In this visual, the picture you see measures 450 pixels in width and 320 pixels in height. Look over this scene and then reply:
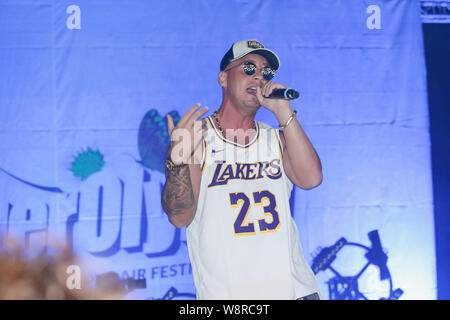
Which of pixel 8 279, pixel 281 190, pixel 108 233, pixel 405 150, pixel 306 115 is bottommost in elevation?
pixel 8 279

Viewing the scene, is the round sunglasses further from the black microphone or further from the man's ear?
the black microphone

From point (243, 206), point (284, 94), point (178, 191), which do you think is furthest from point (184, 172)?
point (284, 94)

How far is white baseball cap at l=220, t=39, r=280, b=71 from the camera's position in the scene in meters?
2.12

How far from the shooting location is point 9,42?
231 cm

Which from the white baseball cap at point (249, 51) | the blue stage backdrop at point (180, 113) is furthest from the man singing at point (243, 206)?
the blue stage backdrop at point (180, 113)

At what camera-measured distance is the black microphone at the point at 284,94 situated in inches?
67.9

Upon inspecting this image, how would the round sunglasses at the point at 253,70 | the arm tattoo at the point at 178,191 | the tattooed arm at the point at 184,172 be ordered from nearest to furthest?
the tattooed arm at the point at 184,172 < the arm tattoo at the point at 178,191 < the round sunglasses at the point at 253,70

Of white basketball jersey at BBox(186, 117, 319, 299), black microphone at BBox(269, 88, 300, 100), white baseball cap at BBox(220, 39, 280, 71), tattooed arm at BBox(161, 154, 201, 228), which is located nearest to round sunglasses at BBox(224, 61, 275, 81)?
white baseball cap at BBox(220, 39, 280, 71)

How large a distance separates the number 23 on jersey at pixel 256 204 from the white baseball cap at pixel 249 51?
2.24ft

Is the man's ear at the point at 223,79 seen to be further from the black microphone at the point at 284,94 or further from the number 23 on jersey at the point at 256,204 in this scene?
the number 23 on jersey at the point at 256,204

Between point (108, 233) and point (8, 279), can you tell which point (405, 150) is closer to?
point (108, 233)

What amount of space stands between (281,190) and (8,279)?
1494 millimetres
